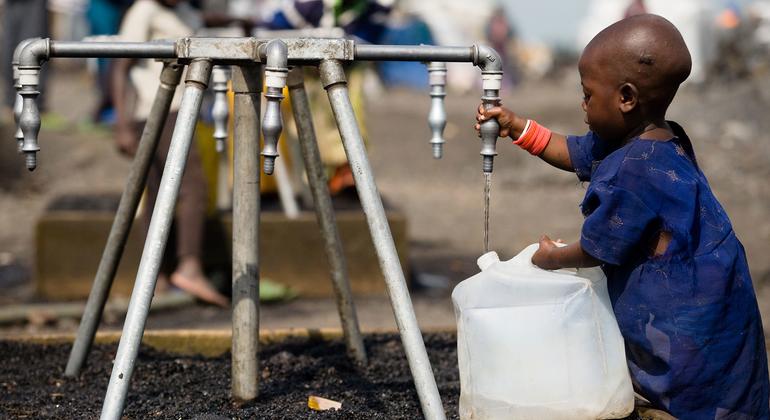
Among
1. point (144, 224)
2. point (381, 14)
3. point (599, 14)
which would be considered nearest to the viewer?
point (144, 224)

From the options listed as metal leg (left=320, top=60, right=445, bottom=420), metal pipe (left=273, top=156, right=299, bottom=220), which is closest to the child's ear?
metal leg (left=320, top=60, right=445, bottom=420)

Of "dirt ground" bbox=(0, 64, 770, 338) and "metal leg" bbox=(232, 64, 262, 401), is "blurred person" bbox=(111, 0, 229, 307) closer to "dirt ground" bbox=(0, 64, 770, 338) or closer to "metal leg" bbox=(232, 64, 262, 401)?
"dirt ground" bbox=(0, 64, 770, 338)

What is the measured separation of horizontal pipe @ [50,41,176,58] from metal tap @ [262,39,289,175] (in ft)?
0.96

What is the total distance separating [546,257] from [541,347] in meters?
0.23

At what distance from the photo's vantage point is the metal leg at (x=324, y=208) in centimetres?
339

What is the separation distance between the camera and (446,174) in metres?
11.7

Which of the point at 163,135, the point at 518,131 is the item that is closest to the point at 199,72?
the point at 518,131

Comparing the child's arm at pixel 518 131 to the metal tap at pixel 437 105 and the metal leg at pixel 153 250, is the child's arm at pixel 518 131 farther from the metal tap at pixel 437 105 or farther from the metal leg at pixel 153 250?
the metal leg at pixel 153 250

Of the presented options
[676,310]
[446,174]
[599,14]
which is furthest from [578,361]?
[599,14]

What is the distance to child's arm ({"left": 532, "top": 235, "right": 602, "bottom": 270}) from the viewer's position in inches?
108

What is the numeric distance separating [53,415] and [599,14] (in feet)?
94.1

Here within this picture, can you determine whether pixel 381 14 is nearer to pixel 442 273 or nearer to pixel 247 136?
pixel 442 273

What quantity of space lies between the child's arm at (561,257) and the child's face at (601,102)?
31 centimetres

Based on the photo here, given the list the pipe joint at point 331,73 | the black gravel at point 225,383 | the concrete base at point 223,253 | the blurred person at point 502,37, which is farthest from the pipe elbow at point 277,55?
the blurred person at point 502,37
